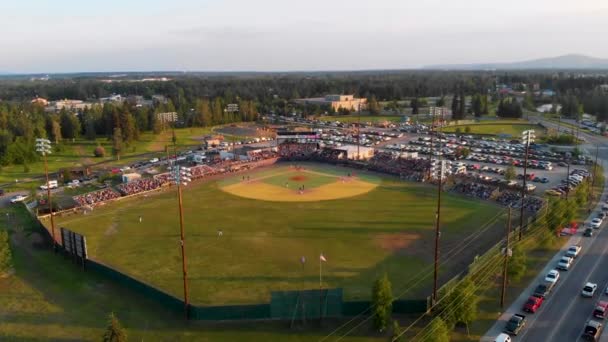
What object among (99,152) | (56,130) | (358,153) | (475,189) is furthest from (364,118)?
(475,189)

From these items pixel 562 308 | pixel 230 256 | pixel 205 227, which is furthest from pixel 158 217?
pixel 562 308

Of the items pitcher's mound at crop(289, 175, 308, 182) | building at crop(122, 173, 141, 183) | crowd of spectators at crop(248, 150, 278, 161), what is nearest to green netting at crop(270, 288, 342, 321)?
pitcher's mound at crop(289, 175, 308, 182)

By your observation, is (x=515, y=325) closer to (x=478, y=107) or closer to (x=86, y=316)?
(x=86, y=316)

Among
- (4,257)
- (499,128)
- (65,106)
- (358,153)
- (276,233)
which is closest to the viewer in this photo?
(4,257)

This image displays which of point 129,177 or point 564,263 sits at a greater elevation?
point 129,177

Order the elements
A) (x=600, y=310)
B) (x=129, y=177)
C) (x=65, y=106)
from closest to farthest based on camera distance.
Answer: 1. (x=600, y=310)
2. (x=129, y=177)
3. (x=65, y=106)

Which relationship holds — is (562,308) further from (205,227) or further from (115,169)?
(115,169)

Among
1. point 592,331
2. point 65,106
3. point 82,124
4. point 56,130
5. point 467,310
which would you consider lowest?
point 592,331
